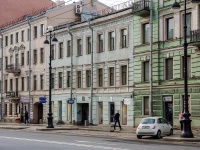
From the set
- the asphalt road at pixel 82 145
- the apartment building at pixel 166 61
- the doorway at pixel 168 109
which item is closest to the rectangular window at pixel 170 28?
the apartment building at pixel 166 61

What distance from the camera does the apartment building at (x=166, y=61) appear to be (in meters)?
34.3

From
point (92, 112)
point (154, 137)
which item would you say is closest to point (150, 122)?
point (154, 137)

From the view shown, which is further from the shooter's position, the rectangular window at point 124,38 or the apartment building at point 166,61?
the rectangular window at point 124,38

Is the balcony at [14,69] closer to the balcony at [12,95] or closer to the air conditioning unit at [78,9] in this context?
the balcony at [12,95]

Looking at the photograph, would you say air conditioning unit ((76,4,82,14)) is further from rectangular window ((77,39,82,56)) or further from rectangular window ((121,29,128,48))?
rectangular window ((121,29,128,48))

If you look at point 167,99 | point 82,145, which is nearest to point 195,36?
point 167,99

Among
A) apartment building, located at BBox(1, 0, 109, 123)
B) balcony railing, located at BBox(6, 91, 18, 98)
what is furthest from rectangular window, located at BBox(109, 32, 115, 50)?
balcony railing, located at BBox(6, 91, 18, 98)

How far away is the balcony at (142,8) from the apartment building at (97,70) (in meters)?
1.33

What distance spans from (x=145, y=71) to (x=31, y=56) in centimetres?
2096

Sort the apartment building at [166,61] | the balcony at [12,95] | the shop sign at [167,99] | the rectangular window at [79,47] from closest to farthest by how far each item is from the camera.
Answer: the apartment building at [166,61] < the shop sign at [167,99] < the rectangular window at [79,47] < the balcony at [12,95]

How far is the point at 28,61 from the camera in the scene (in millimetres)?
57812

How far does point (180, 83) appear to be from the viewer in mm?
35438

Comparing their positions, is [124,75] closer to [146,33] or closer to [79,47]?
[146,33]

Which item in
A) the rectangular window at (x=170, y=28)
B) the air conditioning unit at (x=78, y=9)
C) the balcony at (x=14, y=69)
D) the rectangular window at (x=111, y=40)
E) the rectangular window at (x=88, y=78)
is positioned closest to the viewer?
the rectangular window at (x=170, y=28)
